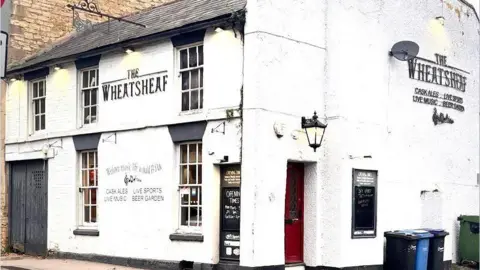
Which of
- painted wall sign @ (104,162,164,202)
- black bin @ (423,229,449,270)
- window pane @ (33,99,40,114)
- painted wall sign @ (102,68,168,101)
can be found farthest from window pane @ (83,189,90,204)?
black bin @ (423,229,449,270)

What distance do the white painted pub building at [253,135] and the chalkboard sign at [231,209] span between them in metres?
0.03

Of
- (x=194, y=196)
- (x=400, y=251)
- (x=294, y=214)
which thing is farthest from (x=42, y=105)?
(x=400, y=251)

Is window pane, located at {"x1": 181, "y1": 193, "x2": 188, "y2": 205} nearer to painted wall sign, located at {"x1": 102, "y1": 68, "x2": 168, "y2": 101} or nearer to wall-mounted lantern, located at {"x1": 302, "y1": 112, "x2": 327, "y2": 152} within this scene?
painted wall sign, located at {"x1": 102, "y1": 68, "x2": 168, "y2": 101}

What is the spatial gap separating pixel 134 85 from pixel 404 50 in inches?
226

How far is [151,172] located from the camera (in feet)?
45.2

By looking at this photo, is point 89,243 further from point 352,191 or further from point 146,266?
point 352,191

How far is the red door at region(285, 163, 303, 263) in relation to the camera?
1280 centimetres

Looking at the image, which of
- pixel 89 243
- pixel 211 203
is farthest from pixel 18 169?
pixel 211 203

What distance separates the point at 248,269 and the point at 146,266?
2.84 metres

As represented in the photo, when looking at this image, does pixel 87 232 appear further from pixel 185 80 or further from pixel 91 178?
pixel 185 80

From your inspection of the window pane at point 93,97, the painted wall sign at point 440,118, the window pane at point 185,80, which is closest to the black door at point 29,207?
the window pane at point 93,97

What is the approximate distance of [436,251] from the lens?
Result: 1373cm

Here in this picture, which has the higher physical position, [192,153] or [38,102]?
[38,102]

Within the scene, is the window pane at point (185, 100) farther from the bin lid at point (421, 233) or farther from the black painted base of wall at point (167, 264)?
the bin lid at point (421, 233)
